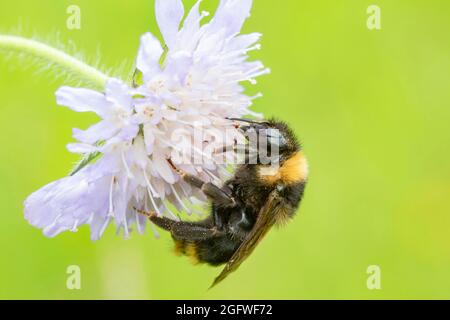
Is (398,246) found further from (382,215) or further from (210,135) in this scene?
(210,135)

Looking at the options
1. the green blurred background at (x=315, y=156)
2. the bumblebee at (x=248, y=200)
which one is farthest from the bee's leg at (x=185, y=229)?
the green blurred background at (x=315, y=156)

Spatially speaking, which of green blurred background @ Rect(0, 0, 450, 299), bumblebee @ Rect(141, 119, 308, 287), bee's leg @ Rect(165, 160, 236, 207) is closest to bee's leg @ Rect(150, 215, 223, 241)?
bumblebee @ Rect(141, 119, 308, 287)

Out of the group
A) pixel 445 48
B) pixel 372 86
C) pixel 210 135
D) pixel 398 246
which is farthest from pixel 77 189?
pixel 445 48

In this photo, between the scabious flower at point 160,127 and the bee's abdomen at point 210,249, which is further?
the bee's abdomen at point 210,249

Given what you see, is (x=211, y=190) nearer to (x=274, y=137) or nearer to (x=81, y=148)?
(x=274, y=137)

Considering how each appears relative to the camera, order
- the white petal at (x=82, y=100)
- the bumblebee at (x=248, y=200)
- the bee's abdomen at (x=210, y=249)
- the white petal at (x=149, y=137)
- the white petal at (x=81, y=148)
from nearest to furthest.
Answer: the white petal at (x=82, y=100)
the white petal at (x=81, y=148)
the white petal at (x=149, y=137)
the bumblebee at (x=248, y=200)
the bee's abdomen at (x=210, y=249)

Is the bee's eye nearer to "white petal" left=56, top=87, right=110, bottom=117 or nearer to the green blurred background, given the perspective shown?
"white petal" left=56, top=87, right=110, bottom=117

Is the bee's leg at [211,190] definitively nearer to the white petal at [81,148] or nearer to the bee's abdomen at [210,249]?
the bee's abdomen at [210,249]
